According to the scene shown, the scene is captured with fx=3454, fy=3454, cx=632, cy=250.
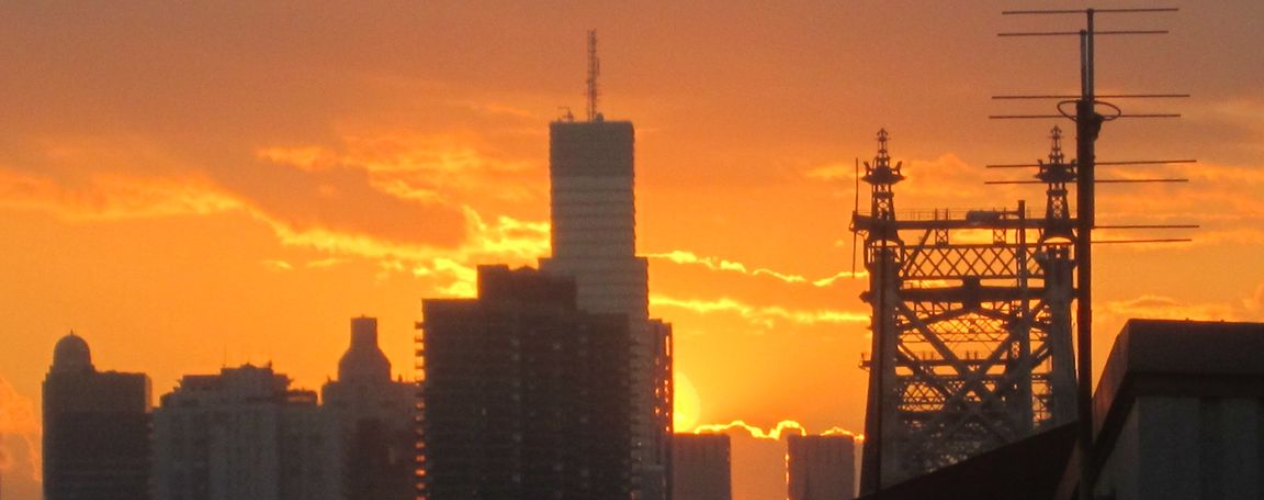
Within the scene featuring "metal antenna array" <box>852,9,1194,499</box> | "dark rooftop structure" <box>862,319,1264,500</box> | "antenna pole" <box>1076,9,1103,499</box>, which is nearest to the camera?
"dark rooftop structure" <box>862,319,1264,500</box>

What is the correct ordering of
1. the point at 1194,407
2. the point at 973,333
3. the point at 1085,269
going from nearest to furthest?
the point at 1194,407, the point at 1085,269, the point at 973,333

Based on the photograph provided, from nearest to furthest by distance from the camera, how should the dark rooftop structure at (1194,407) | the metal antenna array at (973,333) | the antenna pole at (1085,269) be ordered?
1. the dark rooftop structure at (1194,407)
2. the antenna pole at (1085,269)
3. the metal antenna array at (973,333)

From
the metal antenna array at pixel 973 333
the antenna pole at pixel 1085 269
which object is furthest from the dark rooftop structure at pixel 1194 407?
the metal antenna array at pixel 973 333

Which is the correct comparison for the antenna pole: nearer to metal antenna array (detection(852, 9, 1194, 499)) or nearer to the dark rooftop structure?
the dark rooftop structure

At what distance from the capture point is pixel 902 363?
82.8m

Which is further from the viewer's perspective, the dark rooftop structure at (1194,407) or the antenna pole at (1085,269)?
the antenna pole at (1085,269)

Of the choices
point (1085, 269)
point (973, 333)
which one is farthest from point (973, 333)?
point (1085, 269)

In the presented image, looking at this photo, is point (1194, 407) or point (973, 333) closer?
point (1194, 407)

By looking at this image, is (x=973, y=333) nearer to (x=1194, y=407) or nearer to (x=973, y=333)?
(x=973, y=333)

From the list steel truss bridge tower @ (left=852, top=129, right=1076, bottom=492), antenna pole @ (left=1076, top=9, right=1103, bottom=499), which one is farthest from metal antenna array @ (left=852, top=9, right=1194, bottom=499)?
antenna pole @ (left=1076, top=9, right=1103, bottom=499)

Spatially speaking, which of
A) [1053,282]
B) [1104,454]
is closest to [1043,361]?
[1053,282]

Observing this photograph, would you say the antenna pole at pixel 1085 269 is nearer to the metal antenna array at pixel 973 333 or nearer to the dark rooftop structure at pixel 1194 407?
the dark rooftop structure at pixel 1194 407

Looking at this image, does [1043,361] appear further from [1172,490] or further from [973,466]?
[1172,490]

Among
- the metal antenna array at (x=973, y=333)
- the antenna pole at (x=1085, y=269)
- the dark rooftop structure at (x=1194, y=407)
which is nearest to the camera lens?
the dark rooftop structure at (x=1194, y=407)
